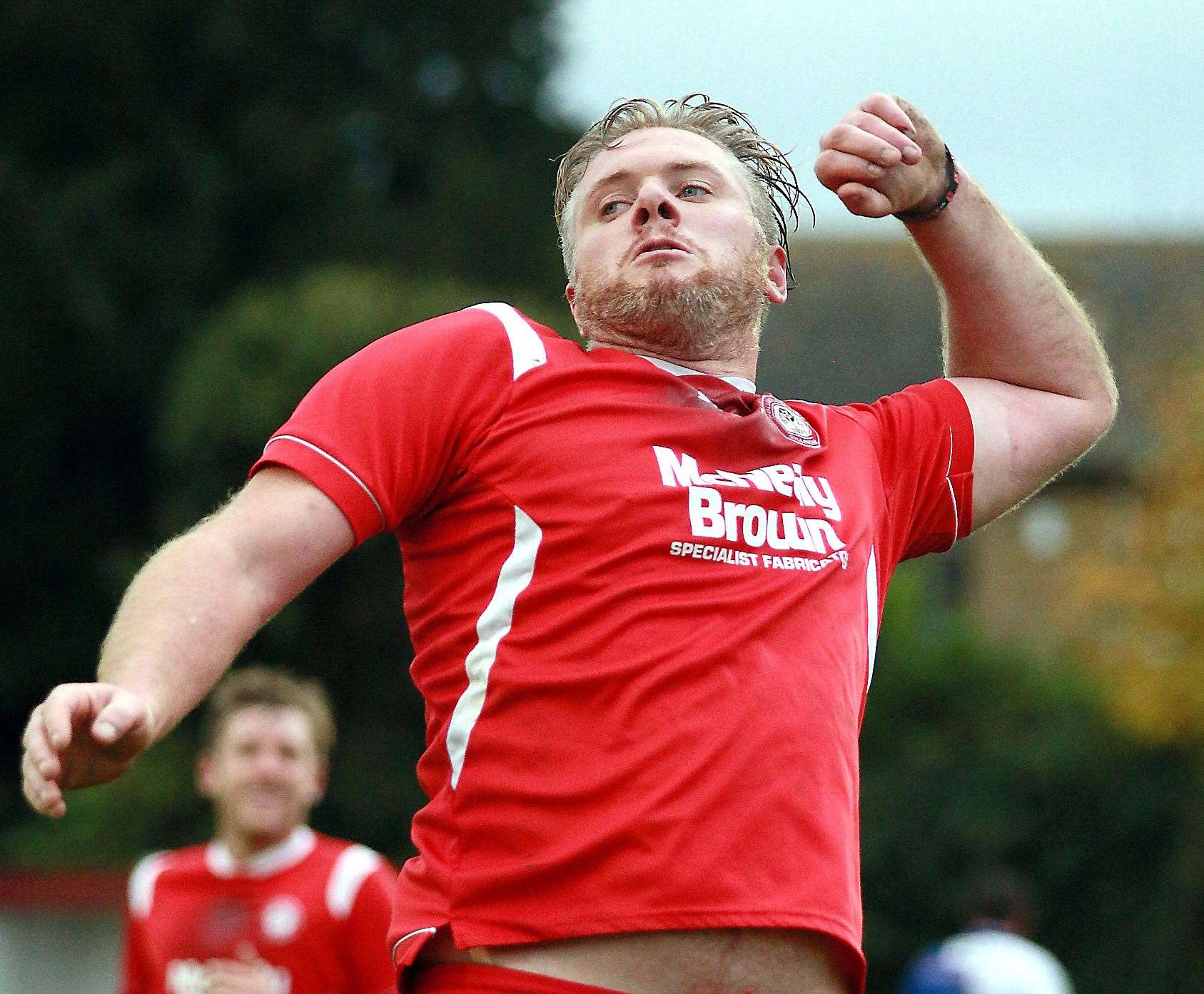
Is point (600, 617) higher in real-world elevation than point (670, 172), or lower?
lower

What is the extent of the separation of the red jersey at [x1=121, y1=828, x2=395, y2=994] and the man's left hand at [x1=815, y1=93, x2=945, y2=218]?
2.96m

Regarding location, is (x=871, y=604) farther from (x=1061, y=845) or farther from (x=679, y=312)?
(x=1061, y=845)

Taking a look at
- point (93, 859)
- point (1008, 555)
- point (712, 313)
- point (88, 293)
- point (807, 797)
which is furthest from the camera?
point (1008, 555)

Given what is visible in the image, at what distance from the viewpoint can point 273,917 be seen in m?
5.80

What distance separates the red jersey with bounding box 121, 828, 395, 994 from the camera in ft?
18.5

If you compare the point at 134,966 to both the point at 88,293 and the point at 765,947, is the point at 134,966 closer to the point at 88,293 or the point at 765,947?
the point at 765,947

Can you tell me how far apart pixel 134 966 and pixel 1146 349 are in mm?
23205

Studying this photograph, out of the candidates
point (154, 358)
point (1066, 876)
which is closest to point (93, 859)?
point (154, 358)

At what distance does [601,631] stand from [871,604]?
24.0 inches

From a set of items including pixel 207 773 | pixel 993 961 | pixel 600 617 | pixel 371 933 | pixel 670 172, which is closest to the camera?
pixel 600 617

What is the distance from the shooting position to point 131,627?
258 cm

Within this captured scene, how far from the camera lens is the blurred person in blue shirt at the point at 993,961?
27.5 feet

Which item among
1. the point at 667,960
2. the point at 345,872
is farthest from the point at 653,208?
the point at 345,872

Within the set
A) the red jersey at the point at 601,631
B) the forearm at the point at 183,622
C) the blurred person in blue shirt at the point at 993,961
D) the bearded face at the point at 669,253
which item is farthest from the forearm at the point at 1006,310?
the blurred person in blue shirt at the point at 993,961
